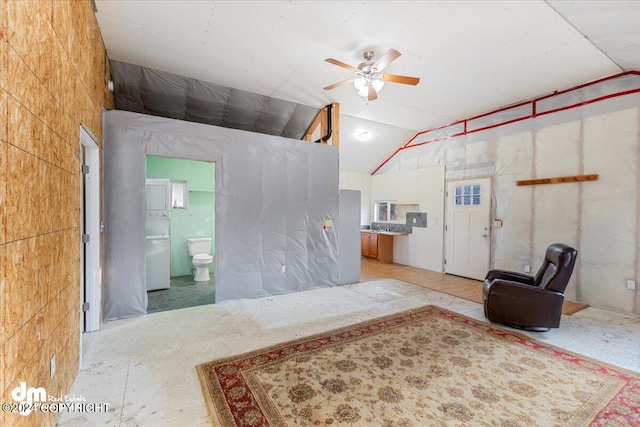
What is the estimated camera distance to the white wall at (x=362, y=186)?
7.79 meters

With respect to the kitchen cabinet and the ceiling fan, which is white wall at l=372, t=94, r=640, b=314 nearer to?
the kitchen cabinet

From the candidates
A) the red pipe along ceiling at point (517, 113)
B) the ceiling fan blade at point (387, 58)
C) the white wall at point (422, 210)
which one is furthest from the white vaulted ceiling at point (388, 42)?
the white wall at point (422, 210)

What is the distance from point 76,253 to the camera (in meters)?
2.25

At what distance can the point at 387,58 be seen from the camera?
283cm

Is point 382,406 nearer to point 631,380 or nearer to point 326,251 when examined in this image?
point 631,380

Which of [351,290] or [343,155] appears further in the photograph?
[343,155]

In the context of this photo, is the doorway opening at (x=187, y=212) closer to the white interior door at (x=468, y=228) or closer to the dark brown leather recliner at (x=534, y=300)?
the dark brown leather recliner at (x=534, y=300)

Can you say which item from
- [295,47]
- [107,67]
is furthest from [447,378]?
[107,67]

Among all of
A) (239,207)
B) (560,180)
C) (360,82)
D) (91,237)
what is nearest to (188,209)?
(239,207)

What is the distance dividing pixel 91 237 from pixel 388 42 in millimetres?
3853

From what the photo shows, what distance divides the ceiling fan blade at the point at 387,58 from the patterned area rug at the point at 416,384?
2.85 meters

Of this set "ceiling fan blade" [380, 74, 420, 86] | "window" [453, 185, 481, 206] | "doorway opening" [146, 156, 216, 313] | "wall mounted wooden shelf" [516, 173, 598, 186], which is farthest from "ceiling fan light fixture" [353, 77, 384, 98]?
"window" [453, 185, 481, 206]

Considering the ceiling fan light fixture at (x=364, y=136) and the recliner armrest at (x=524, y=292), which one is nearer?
the recliner armrest at (x=524, y=292)

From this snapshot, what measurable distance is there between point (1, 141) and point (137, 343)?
2.34m
